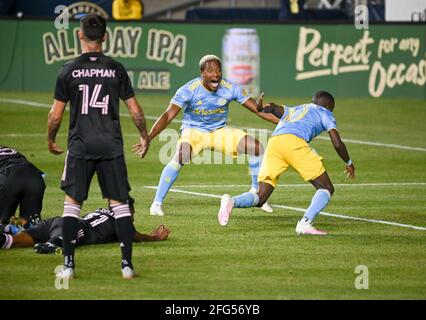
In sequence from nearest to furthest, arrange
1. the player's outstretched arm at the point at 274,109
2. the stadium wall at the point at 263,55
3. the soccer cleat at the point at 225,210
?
the soccer cleat at the point at 225,210
the player's outstretched arm at the point at 274,109
the stadium wall at the point at 263,55

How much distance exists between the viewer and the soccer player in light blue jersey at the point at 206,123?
15469mm

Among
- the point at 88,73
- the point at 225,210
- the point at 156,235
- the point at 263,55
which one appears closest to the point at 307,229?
the point at 225,210

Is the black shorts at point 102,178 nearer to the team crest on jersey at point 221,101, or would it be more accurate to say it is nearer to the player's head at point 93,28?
the player's head at point 93,28

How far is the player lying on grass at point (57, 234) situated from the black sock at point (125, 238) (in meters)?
1.45

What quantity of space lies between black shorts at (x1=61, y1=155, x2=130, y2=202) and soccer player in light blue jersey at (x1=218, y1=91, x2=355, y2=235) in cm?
290

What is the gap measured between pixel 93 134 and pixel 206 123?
194 inches

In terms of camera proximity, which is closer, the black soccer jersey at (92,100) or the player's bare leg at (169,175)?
the black soccer jersey at (92,100)

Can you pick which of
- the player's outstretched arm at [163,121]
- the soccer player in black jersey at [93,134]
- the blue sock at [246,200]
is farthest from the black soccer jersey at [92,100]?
the player's outstretched arm at [163,121]

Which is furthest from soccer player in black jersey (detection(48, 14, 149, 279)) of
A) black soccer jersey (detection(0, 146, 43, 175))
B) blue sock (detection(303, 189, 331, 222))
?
blue sock (detection(303, 189, 331, 222))

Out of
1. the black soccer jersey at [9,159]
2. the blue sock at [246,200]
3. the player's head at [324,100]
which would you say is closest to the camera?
the black soccer jersey at [9,159]

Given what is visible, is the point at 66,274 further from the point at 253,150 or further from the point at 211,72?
the point at 253,150

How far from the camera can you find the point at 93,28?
1088 cm

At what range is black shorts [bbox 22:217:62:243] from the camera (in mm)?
12428

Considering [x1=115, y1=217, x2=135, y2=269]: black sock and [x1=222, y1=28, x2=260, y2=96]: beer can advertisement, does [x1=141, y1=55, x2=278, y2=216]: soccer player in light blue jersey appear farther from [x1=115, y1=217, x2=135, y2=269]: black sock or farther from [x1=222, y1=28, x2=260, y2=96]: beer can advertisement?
[x1=222, y1=28, x2=260, y2=96]: beer can advertisement
